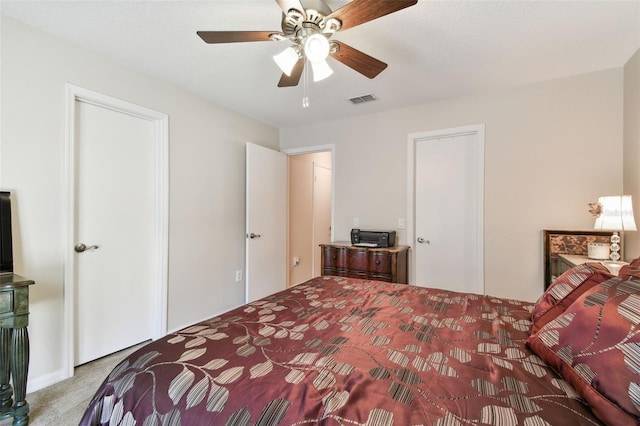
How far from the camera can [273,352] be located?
104cm

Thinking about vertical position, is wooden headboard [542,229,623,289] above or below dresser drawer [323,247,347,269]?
above

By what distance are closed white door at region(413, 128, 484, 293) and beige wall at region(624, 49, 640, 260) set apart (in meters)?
1.04

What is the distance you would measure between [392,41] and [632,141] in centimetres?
208

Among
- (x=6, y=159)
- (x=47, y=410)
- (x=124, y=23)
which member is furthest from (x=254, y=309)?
(x=124, y=23)

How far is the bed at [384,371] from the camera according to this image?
0.73m

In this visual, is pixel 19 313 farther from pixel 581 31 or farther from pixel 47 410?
pixel 581 31

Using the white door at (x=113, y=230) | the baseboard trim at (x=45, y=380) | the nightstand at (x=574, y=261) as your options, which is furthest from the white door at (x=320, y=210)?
the baseboard trim at (x=45, y=380)

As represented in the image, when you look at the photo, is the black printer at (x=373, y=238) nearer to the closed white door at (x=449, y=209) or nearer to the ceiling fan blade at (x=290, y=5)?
the closed white door at (x=449, y=209)

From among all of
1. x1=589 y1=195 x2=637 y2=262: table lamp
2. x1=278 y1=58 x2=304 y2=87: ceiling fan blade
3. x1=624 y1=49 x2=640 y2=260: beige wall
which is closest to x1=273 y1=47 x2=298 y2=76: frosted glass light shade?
x1=278 y1=58 x2=304 y2=87: ceiling fan blade

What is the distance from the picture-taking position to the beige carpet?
1627 millimetres

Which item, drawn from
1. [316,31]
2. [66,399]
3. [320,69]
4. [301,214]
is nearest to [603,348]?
[320,69]

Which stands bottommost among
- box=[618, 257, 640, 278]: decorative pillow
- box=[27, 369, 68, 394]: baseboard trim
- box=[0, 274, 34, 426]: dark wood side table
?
box=[27, 369, 68, 394]: baseboard trim

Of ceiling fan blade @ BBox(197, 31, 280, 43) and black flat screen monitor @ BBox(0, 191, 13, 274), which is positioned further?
black flat screen monitor @ BBox(0, 191, 13, 274)

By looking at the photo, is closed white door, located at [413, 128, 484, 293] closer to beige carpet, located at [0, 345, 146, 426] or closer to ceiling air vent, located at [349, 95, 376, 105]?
ceiling air vent, located at [349, 95, 376, 105]
